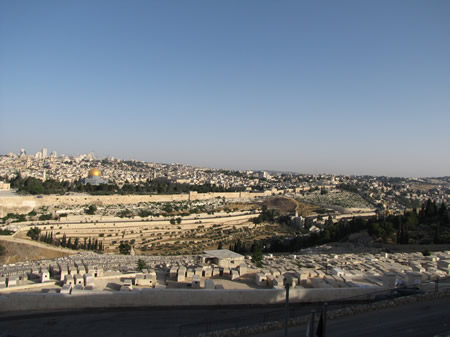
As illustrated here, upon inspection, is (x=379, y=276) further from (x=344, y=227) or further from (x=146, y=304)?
(x=344, y=227)

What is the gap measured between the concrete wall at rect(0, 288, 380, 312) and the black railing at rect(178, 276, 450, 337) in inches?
10.3

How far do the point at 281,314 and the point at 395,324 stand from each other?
2.36 metres

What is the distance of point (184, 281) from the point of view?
10.1 metres

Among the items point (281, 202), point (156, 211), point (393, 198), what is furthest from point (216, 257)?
point (393, 198)

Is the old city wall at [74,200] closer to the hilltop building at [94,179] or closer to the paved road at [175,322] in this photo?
the hilltop building at [94,179]

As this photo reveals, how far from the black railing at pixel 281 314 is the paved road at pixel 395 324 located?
22.8 inches

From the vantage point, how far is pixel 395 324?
6.80 metres

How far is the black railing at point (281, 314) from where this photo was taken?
Result: 696 cm

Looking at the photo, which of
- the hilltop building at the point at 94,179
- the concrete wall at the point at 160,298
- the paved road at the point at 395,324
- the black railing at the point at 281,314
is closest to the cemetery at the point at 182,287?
the concrete wall at the point at 160,298

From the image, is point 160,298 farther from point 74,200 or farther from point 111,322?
point 74,200

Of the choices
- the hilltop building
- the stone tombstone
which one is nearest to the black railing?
the stone tombstone

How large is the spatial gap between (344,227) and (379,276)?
17877 millimetres

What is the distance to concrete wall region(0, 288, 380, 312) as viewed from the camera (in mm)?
7961

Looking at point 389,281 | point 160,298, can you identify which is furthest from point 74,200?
point 389,281
